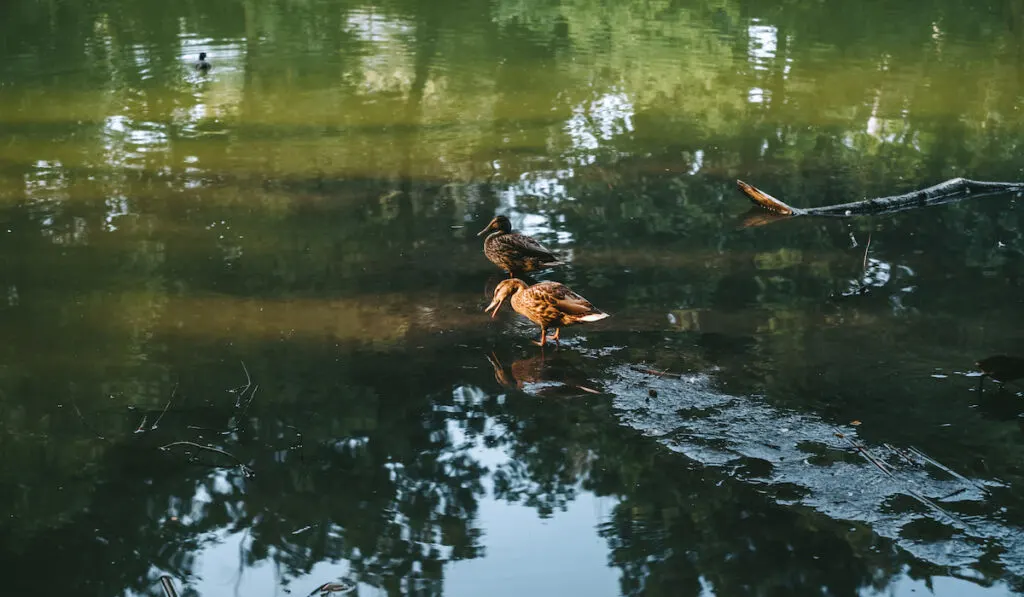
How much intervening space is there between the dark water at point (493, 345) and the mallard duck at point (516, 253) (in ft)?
0.74

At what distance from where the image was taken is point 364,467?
5840mm

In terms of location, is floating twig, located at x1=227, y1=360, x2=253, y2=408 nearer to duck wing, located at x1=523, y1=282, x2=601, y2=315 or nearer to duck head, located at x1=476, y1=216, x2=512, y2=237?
duck wing, located at x1=523, y1=282, x2=601, y2=315

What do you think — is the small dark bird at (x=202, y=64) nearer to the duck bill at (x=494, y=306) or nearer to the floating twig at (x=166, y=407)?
the duck bill at (x=494, y=306)

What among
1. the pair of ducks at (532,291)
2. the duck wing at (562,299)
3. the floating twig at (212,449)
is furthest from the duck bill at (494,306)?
the floating twig at (212,449)

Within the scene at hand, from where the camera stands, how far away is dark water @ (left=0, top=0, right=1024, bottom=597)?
16.9 feet

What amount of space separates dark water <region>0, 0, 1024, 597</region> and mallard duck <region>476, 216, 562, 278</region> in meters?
0.22

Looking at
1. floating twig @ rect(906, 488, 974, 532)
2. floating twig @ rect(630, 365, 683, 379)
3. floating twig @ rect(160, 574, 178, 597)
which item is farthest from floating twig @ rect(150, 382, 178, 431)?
floating twig @ rect(906, 488, 974, 532)

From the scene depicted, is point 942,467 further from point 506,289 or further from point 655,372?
point 506,289

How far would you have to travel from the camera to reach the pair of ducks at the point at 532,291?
7.09 meters

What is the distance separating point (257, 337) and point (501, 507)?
8.69ft

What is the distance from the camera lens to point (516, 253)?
8.44 metres

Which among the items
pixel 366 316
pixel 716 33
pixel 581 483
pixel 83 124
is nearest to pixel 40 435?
pixel 366 316

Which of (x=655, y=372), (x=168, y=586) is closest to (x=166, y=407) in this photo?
(x=168, y=586)

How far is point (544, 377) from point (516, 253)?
5.88ft
